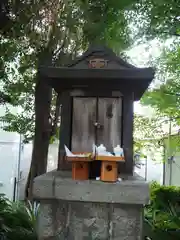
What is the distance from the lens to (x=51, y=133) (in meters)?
6.63

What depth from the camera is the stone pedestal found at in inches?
97.0

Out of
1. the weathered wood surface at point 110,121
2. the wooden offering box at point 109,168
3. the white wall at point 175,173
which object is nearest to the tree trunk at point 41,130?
the weathered wood surface at point 110,121

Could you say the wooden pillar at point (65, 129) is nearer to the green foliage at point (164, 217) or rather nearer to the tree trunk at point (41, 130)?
the green foliage at point (164, 217)

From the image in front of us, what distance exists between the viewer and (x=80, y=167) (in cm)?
263

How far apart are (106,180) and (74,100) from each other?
938mm

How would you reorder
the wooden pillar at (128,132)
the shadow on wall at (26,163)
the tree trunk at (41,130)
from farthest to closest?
1. the shadow on wall at (26,163)
2. the tree trunk at (41,130)
3. the wooden pillar at (128,132)

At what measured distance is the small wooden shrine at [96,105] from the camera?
114 inches

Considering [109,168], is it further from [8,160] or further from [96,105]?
[8,160]

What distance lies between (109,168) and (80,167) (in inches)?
10.5

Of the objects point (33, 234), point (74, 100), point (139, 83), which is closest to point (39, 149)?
point (33, 234)

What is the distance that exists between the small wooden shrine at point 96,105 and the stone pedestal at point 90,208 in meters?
0.45

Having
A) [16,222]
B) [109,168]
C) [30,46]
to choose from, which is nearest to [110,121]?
[109,168]

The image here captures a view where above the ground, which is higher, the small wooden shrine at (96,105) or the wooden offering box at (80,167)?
the small wooden shrine at (96,105)

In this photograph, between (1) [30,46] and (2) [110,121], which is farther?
(1) [30,46]
